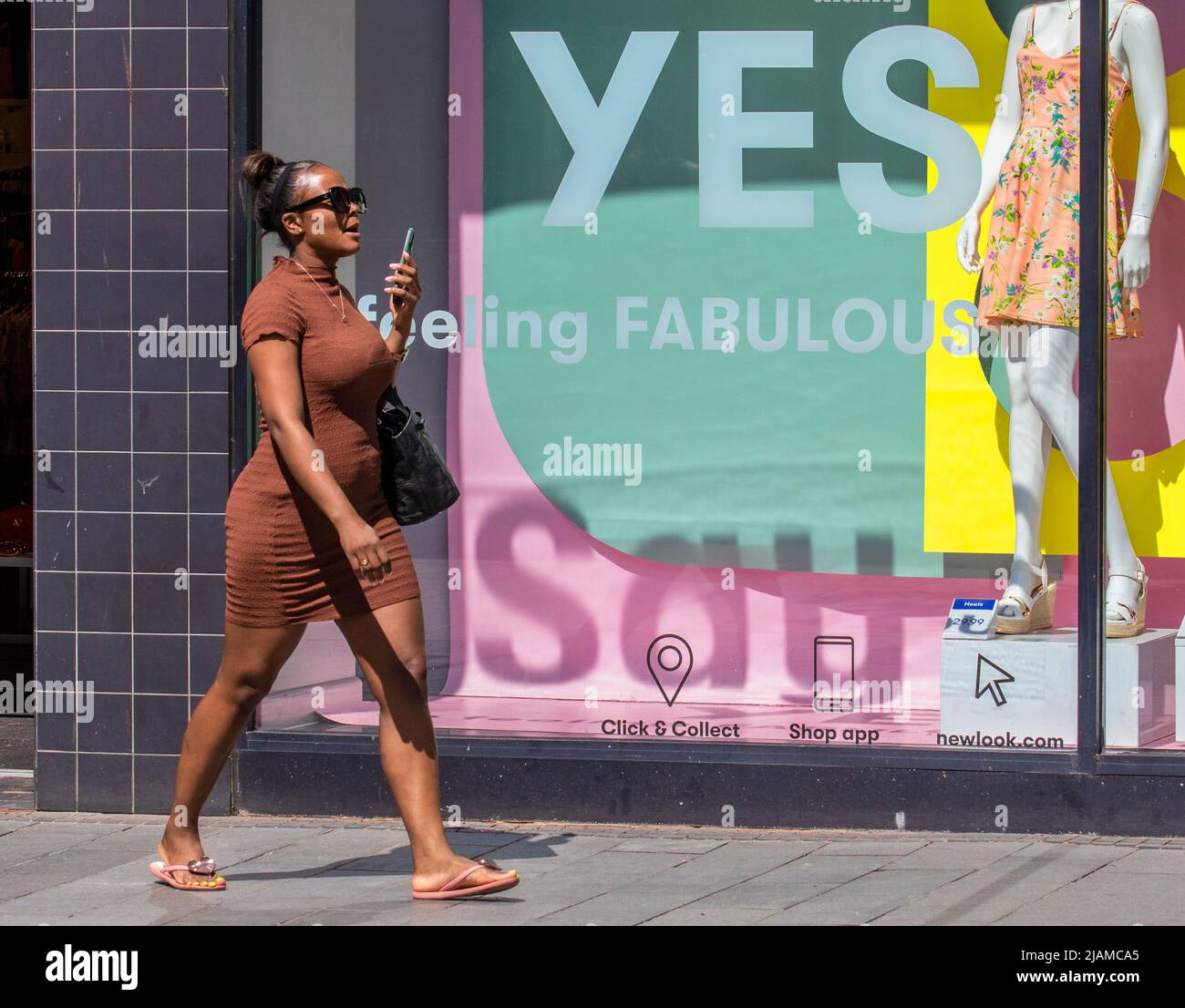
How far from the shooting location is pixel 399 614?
18.0ft

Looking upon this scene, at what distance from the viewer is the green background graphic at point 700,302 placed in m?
6.86

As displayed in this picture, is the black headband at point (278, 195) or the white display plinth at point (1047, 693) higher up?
the black headband at point (278, 195)

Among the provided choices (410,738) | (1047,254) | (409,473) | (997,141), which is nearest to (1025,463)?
(1047,254)

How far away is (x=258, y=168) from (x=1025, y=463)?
2860 mm

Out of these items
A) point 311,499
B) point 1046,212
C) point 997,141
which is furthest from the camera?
point 997,141

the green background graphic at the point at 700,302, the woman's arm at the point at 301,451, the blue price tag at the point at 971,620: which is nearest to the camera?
the woman's arm at the point at 301,451

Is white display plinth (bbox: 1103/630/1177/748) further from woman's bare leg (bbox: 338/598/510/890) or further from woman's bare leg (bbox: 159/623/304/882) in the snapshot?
woman's bare leg (bbox: 159/623/304/882)

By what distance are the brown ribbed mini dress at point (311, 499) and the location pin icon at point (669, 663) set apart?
64.2 inches

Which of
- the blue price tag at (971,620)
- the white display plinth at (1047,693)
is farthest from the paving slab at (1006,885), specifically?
the blue price tag at (971,620)

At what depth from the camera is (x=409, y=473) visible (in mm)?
5645

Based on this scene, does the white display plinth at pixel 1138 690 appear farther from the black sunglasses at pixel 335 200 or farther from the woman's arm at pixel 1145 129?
the black sunglasses at pixel 335 200

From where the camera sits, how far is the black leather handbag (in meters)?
5.64

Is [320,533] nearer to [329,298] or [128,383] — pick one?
[329,298]

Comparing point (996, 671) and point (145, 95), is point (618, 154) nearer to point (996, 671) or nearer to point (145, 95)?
point (145, 95)
